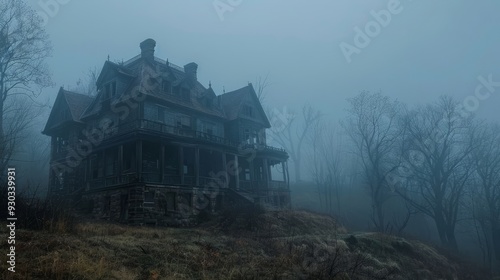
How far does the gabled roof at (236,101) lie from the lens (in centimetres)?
3760

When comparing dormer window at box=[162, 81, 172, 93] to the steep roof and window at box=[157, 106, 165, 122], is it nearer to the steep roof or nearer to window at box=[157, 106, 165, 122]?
window at box=[157, 106, 165, 122]

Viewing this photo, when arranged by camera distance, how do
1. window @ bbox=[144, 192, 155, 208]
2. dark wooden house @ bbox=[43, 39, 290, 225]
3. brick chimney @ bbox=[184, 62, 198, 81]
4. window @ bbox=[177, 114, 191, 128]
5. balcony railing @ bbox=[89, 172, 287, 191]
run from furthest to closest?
brick chimney @ bbox=[184, 62, 198, 81] → window @ bbox=[177, 114, 191, 128] → dark wooden house @ bbox=[43, 39, 290, 225] → balcony railing @ bbox=[89, 172, 287, 191] → window @ bbox=[144, 192, 155, 208]

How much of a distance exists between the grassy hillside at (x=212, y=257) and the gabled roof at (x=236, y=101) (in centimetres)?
1755

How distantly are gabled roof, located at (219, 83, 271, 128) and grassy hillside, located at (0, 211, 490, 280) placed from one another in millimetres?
17551

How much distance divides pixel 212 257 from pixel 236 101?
28.5 meters

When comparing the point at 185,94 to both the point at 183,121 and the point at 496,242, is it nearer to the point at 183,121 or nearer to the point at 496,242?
the point at 183,121

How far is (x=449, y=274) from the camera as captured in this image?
2114 centimetres

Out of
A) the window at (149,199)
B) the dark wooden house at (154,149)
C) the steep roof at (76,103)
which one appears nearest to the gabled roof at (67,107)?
the steep roof at (76,103)

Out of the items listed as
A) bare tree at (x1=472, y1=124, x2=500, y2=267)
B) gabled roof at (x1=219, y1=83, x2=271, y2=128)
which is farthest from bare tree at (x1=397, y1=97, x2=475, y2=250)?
gabled roof at (x1=219, y1=83, x2=271, y2=128)

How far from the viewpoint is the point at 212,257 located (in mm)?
11914

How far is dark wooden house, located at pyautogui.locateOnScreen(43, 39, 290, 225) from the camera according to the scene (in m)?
25.5

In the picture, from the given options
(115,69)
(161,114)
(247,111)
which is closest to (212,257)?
(161,114)

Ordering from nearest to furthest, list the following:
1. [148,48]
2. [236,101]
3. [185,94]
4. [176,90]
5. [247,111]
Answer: [176,90]
[148,48]
[185,94]
[236,101]
[247,111]

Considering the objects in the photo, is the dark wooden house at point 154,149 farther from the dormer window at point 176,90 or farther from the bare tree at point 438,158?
the bare tree at point 438,158
